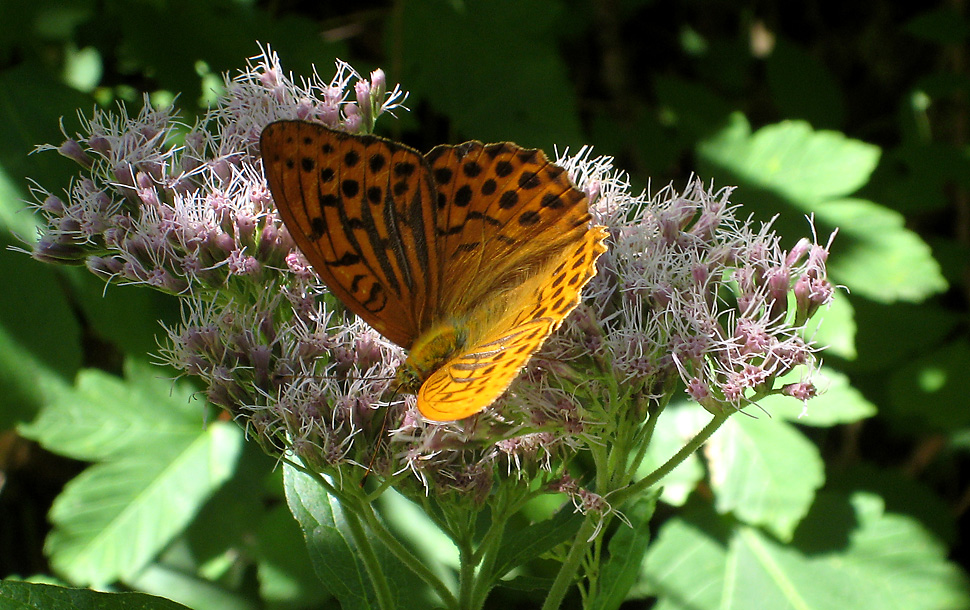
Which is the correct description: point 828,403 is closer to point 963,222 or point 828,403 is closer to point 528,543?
point 528,543

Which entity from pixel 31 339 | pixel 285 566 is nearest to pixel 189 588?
pixel 285 566

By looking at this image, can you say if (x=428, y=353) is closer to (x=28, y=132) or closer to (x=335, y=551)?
(x=335, y=551)

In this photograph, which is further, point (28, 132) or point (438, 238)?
point (28, 132)

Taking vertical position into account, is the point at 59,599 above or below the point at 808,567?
below

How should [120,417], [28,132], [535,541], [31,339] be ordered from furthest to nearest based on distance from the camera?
1. [120,417]
2. [28,132]
3. [31,339]
4. [535,541]

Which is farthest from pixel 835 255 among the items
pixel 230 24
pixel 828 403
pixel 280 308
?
pixel 230 24

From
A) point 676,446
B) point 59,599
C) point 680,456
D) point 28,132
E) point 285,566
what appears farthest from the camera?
point 285,566

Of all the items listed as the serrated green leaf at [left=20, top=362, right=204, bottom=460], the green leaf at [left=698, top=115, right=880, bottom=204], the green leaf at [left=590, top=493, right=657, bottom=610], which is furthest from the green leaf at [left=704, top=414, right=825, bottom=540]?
the serrated green leaf at [left=20, top=362, right=204, bottom=460]
